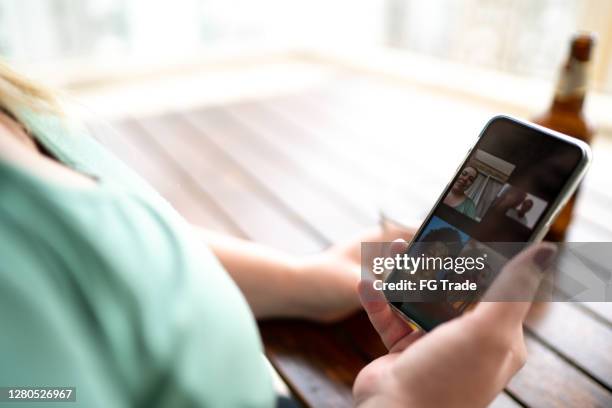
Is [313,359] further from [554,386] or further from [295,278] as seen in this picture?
[554,386]

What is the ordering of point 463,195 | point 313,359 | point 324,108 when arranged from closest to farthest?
point 463,195, point 313,359, point 324,108

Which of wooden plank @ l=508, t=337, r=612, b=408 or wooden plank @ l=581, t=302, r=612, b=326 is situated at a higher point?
wooden plank @ l=581, t=302, r=612, b=326

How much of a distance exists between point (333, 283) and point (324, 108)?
0.75m

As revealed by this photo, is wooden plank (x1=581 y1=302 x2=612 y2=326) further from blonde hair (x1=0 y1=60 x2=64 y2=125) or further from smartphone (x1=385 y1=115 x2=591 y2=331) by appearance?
blonde hair (x1=0 y1=60 x2=64 y2=125)

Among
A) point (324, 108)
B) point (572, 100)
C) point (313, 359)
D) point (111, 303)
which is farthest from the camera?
point (324, 108)

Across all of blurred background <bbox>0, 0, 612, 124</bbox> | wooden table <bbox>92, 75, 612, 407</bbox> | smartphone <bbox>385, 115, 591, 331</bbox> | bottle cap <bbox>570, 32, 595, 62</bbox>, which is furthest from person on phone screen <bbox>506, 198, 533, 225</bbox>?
blurred background <bbox>0, 0, 612, 124</bbox>

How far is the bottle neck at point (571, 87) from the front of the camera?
2.06 feet

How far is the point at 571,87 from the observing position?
64cm

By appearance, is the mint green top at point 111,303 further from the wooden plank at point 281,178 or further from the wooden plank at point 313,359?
the wooden plank at point 281,178

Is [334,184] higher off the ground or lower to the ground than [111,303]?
lower

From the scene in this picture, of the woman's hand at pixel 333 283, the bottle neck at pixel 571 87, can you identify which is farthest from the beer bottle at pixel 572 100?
the woman's hand at pixel 333 283

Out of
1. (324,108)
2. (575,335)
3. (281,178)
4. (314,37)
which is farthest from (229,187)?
(314,37)

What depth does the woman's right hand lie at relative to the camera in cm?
35

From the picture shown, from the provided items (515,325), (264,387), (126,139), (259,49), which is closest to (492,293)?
(515,325)
